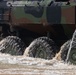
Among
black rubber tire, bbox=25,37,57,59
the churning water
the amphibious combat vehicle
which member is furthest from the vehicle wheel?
black rubber tire, bbox=25,37,57,59

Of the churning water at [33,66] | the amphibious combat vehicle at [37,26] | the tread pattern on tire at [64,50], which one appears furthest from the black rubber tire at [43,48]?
the tread pattern on tire at [64,50]

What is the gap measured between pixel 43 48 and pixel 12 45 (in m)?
1.83

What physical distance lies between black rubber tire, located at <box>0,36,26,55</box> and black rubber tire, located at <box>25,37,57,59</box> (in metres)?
0.69

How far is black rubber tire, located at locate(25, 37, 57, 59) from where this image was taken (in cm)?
1534

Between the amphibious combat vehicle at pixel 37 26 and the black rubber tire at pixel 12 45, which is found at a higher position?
the amphibious combat vehicle at pixel 37 26

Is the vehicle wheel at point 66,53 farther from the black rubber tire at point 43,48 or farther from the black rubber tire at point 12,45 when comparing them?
the black rubber tire at point 12,45

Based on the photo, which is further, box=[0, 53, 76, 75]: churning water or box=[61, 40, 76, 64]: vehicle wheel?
box=[61, 40, 76, 64]: vehicle wheel

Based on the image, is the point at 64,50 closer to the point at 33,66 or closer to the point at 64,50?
the point at 64,50

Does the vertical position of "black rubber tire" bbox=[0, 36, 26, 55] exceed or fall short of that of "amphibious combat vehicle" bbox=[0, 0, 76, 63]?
it falls short

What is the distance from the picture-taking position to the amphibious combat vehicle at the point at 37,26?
1497 centimetres

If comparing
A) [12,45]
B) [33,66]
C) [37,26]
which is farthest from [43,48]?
[33,66]

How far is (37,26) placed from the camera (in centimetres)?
1625

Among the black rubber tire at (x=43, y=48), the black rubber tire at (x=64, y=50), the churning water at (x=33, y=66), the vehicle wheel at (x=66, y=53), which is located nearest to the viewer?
the churning water at (x=33, y=66)

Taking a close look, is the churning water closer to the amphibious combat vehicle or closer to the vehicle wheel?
the vehicle wheel
